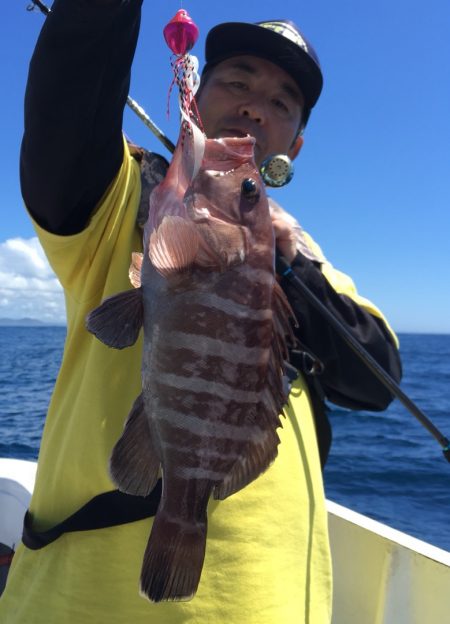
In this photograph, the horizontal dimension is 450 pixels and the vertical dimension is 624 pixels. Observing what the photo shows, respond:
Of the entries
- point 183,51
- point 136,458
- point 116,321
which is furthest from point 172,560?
point 183,51

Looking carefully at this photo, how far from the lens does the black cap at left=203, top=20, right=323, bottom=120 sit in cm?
210

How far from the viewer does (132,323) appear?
54.2 inches

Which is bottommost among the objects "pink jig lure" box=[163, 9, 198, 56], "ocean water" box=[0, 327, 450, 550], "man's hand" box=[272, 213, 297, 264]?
"ocean water" box=[0, 327, 450, 550]

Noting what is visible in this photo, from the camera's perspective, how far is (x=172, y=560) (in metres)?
1.31

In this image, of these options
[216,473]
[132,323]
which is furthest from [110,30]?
[216,473]

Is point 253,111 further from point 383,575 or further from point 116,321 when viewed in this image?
point 383,575

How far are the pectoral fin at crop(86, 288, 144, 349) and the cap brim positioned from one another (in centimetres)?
124

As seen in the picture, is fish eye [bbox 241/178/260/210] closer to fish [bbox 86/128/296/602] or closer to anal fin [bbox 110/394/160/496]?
fish [bbox 86/128/296/602]

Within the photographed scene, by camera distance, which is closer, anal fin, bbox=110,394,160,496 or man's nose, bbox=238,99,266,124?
anal fin, bbox=110,394,160,496

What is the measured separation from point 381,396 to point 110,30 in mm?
1765

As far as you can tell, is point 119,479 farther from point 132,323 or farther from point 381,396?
point 381,396

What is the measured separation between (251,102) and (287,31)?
1.13 feet

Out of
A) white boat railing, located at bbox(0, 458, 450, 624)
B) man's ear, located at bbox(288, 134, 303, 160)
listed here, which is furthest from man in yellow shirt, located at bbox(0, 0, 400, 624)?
white boat railing, located at bbox(0, 458, 450, 624)

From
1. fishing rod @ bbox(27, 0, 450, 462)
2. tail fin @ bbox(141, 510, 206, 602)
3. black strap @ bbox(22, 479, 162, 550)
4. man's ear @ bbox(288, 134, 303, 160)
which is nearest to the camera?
tail fin @ bbox(141, 510, 206, 602)
